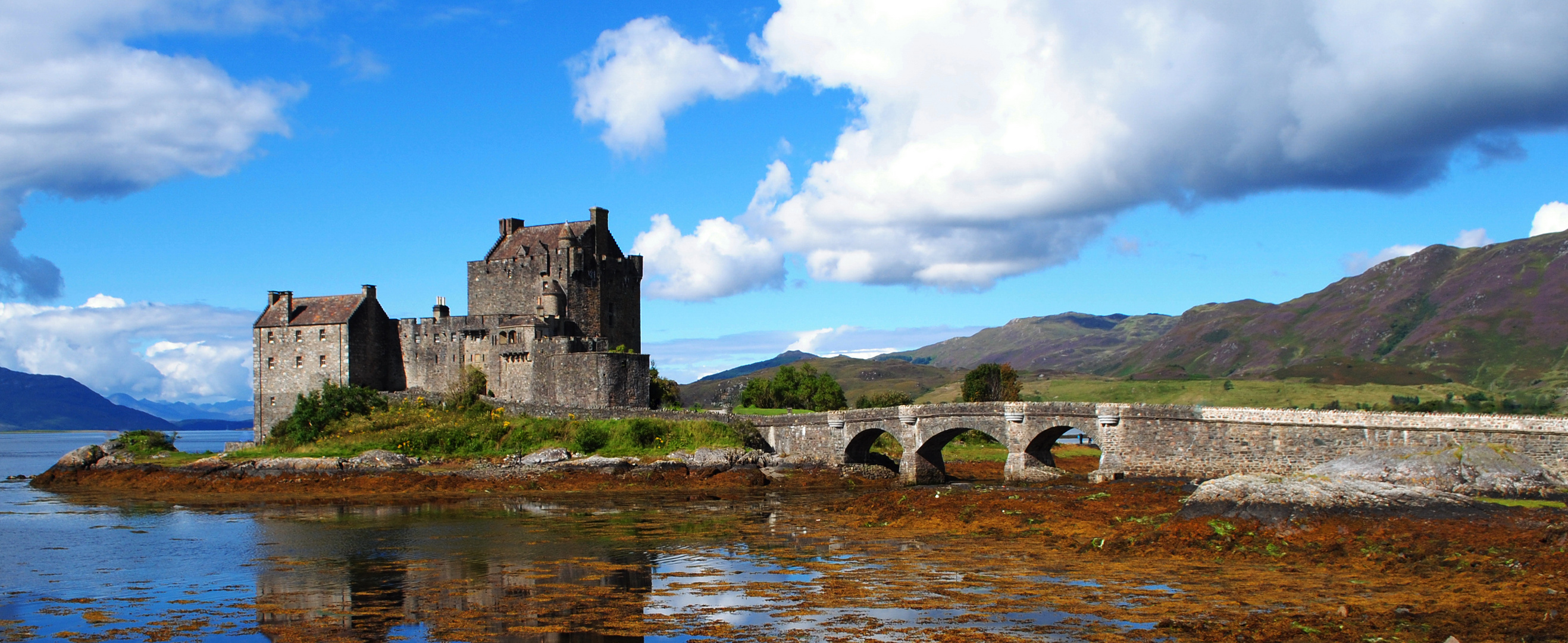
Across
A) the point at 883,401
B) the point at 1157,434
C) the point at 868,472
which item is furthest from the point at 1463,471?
the point at 883,401

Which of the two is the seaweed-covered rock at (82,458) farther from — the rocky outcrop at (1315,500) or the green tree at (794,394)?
the rocky outcrop at (1315,500)

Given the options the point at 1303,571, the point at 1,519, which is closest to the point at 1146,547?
the point at 1303,571

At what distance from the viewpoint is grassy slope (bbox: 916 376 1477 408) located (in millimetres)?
110812

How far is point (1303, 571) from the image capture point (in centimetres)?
2114

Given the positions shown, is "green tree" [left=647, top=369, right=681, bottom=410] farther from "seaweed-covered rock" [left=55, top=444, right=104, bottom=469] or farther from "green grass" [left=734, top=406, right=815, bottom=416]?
"seaweed-covered rock" [left=55, top=444, right=104, bottom=469]

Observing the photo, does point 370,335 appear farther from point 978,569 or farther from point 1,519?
point 978,569

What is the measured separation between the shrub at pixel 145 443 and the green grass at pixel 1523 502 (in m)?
66.0

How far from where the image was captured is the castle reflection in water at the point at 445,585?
17422 millimetres

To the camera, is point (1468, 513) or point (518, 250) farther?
point (518, 250)

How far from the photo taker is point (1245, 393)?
11406 centimetres

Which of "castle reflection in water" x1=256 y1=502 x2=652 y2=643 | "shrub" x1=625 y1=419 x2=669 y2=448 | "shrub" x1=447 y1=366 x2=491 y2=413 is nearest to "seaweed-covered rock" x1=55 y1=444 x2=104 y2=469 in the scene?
"shrub" x1=447 y1=366 x2=491 y2=413

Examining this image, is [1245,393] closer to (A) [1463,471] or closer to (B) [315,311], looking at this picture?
(A) [1463,471]

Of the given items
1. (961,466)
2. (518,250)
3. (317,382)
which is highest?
(518,250)

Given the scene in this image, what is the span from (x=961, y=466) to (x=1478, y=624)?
134 feet
